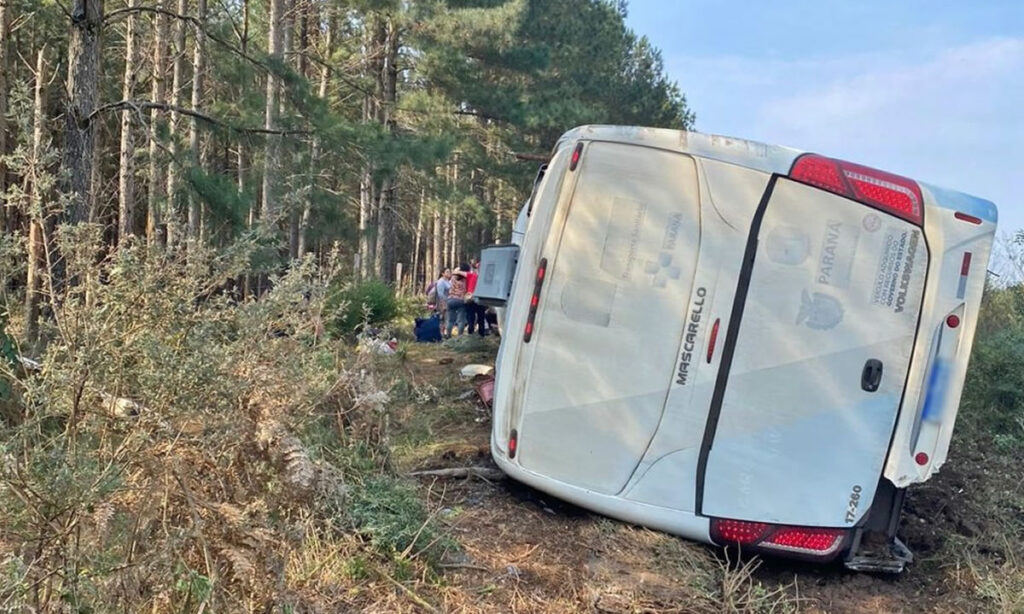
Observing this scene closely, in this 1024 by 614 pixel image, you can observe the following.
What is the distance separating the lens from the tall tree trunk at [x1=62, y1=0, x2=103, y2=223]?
6.46m

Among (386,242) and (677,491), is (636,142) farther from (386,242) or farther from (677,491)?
(386,242)

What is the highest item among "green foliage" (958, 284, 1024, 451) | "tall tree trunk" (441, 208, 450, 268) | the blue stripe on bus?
the blue stripe on bus

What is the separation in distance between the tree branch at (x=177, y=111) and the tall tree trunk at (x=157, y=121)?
1.10ft

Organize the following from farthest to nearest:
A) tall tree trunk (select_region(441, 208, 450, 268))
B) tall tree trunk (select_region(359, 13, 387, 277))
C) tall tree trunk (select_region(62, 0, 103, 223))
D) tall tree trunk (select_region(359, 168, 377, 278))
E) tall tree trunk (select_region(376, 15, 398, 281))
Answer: tall tree trunk (select_region(441, 208, 450, 268)) < tall tree trunk (select_region(359, 168, 377, 278)) < tall tree trunk (select_region(359, 13, 387, 277)) < tall tree trunk (select_region(376, 15, 398, 281)) < tall tree trunk (select_region(62, 0, 103, 223))

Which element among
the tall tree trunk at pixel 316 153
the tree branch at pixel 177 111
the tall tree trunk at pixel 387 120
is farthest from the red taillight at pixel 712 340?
the tall tree trunk at pixel 387 120

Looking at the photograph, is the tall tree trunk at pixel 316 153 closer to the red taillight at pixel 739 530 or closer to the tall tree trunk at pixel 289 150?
the tall tree trunk at pixel 289 150

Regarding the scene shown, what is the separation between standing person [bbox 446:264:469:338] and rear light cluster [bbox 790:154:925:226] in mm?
7780

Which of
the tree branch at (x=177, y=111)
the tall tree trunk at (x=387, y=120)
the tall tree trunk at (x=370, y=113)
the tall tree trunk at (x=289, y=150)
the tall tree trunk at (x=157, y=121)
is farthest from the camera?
the tall tree trunk at (x=370, y=113)

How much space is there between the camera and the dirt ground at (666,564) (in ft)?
10.3

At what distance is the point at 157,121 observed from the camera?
8.19m

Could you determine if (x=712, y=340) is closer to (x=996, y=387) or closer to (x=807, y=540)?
(x=807, y=540)

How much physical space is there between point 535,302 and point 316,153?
5577 mm

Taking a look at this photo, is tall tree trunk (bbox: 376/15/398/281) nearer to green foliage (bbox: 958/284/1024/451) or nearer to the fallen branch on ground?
green foliage (bbox: 958/284/1024/451)

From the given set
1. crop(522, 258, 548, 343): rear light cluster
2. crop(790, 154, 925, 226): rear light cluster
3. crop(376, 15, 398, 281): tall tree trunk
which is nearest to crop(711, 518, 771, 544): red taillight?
crop(522, 258, 548, 343): rear light cluster
